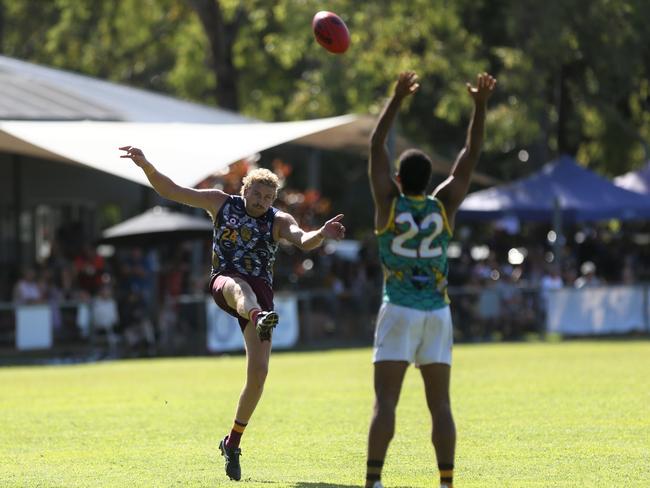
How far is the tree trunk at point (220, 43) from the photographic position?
35.5m

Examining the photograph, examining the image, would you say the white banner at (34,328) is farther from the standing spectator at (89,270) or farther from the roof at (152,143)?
the standing spectator at (89,270)

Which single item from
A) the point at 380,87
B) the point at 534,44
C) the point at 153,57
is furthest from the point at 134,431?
the point at 153,57

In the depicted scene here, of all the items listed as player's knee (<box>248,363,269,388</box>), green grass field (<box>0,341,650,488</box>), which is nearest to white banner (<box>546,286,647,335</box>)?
green grass field (<box>0,341,650,488</box>)

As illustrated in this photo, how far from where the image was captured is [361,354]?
75.0 ft

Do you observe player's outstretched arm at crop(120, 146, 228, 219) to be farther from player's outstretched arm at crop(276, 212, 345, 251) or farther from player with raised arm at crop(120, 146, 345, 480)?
player's outstretched arm at crop(276, 212, 345, 251)

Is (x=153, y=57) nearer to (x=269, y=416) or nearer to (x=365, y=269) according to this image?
(x=365, y=269)

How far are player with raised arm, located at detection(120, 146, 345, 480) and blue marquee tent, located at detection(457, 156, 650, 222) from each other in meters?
19.9

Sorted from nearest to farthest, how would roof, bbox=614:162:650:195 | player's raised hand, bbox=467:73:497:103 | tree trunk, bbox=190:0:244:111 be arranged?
player's raised hand, bbox=467:73:497:103 < roof, bbox=614:162:650:195 < tree trunk, bbox=190:0:244:111

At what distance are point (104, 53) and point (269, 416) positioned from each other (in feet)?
115

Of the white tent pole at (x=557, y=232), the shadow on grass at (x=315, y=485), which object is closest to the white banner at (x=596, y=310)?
the white tent pole at (x=557, y=232)

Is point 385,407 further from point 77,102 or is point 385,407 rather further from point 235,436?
point 77,102

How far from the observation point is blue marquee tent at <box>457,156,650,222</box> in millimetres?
29297

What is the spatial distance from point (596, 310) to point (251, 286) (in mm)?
17343

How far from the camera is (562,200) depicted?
2948cm
